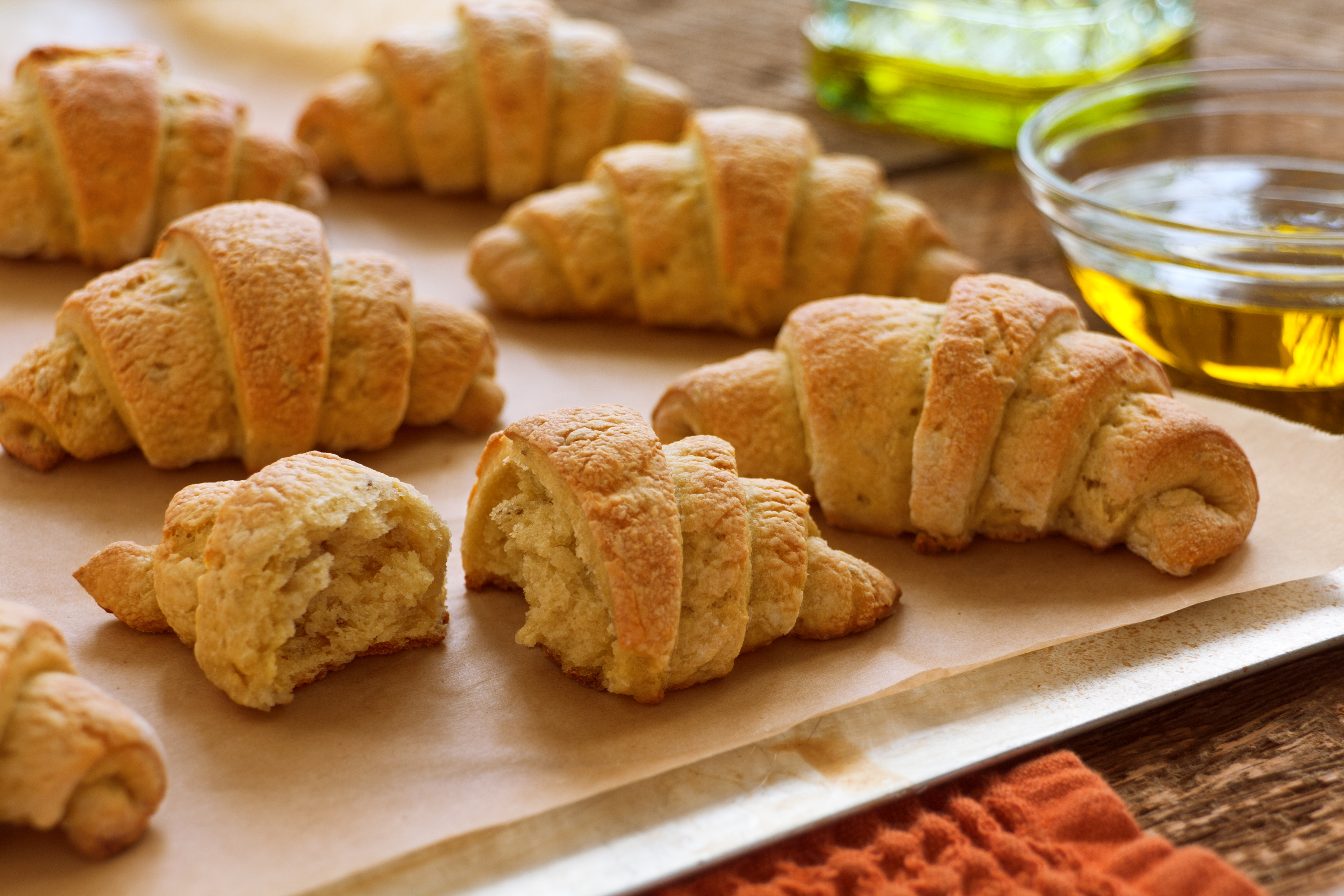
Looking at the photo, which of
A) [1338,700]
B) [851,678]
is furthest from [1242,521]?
[851,678]

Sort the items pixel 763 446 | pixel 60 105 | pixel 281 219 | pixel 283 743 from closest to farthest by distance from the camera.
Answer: pixel 283 743 < pixel 763 446 < pixel 281 219 < pixel 60 105

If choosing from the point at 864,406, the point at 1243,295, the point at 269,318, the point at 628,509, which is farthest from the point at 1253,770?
the point at 269,318

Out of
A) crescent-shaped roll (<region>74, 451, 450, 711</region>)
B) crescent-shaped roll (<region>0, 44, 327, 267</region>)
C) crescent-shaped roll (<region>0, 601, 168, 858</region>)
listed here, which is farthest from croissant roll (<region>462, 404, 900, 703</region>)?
crescent-shaped roll (<region>0, 44, 327, 267</region>)

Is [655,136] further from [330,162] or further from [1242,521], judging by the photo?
[1242,521]

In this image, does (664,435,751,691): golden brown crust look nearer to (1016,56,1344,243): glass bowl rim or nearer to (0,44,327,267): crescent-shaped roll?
(1016,56,1344,243): glass bowl rim

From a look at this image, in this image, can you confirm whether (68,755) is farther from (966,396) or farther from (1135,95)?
(1135,95)

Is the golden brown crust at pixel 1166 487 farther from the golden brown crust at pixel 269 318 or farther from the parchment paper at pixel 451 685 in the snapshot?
the golden brown crust at pixel 269 318
